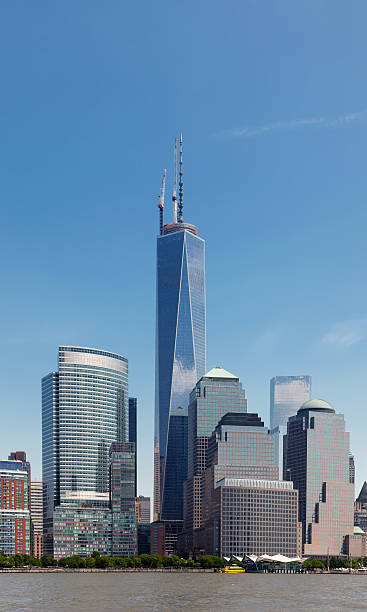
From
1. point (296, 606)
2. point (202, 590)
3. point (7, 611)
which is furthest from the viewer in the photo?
point (202, 590)

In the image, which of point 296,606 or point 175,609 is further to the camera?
point 296,606

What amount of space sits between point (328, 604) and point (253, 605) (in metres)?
14.2

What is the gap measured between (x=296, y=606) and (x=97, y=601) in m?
33.4

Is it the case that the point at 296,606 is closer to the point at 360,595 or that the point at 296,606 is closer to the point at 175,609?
the point at 175,609

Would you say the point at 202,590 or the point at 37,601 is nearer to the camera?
the point at 37,601

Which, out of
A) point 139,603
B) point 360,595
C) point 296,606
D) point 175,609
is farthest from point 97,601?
point 360,595

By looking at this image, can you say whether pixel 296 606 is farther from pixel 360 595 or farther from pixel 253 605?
pixel 360 595

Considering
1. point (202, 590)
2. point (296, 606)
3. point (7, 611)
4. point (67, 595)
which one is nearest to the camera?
point (7, 611)

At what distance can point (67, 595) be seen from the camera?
18000cm

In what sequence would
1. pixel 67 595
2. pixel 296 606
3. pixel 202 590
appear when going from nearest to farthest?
pixel 296 606, pixel 67 595, pixel 202 590

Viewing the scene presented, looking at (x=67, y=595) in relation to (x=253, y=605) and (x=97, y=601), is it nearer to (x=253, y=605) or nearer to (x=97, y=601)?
(x=97, y=601)

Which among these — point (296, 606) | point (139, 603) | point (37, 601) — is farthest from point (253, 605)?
point (37, 601)

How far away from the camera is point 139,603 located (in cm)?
15712

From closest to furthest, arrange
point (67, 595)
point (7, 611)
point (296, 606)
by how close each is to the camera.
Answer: point (7, 611), point (296, 606), point (67, 595)
